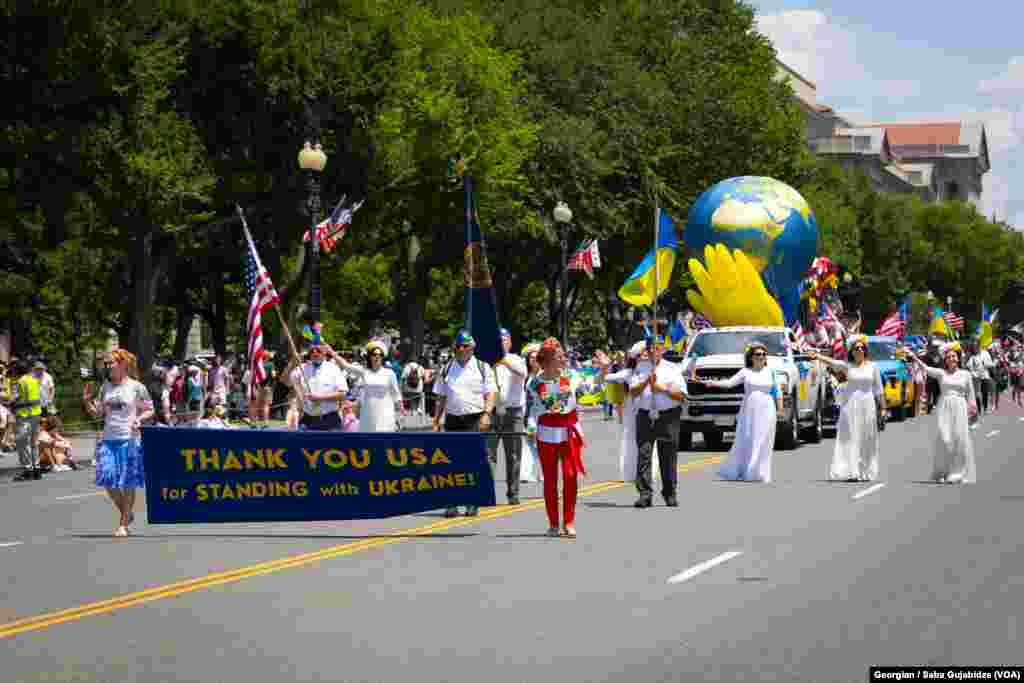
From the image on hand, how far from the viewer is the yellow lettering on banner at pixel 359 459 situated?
16578mm

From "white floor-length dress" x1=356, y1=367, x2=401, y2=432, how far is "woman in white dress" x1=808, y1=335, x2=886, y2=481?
5.87 meters

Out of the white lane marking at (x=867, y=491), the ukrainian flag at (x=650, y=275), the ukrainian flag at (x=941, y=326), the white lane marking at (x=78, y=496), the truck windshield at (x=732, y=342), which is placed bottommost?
the white lane marking at (x=867, y=491)

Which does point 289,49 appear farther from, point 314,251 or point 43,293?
point 43,293

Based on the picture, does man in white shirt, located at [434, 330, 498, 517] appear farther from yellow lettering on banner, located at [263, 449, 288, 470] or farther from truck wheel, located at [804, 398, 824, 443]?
truck wheel, located at [804, 398, 824, 443]

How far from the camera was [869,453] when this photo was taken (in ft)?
76.3

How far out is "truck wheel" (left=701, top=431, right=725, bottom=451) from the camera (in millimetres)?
32688

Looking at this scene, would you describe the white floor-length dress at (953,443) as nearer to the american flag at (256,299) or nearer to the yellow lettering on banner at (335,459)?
the american flag at (256,299)

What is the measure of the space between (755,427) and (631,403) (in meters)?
3.01

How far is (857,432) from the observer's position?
23344 mm

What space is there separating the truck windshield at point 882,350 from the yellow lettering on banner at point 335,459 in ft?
99.3

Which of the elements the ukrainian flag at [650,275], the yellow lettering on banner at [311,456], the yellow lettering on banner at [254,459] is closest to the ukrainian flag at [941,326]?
the ukrainian flag at [650,275]

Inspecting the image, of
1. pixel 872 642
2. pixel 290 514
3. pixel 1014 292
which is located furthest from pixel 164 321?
pixel 1014 292

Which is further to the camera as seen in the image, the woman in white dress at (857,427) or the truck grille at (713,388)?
the truck grille at (713,388)

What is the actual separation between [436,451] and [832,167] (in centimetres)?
9287
